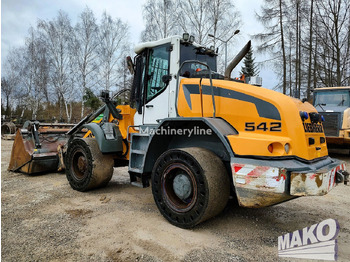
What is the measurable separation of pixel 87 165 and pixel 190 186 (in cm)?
238

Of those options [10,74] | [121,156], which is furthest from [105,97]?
[10,74]

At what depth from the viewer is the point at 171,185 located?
3570 mm

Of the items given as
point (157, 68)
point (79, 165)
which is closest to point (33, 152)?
point (79, 165)

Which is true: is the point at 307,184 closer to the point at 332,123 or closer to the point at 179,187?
the point at 179,187

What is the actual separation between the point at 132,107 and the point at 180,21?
1651cm

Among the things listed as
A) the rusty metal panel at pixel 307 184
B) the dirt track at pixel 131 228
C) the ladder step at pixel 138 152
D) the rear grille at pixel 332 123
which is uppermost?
the rear grille at pixel 332 123

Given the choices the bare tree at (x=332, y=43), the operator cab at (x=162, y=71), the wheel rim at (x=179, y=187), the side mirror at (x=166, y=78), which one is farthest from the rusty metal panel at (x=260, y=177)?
the bare tree at (x=332, y=43)

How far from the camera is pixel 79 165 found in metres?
5.11

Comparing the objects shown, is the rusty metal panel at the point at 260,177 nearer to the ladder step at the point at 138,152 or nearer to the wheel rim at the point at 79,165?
the ladder step at the point at 138,152

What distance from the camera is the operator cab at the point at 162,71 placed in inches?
157

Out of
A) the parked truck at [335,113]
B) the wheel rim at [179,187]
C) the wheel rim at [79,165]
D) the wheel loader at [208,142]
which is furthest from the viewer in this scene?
the parked truck at [335,113]

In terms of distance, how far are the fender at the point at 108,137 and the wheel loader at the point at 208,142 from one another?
0.06ft

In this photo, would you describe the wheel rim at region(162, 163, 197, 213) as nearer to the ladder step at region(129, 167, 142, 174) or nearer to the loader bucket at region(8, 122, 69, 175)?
the ladder step at region(129, 167, 142, 174)

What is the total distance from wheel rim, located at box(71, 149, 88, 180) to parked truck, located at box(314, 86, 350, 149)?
8399 millimetres
